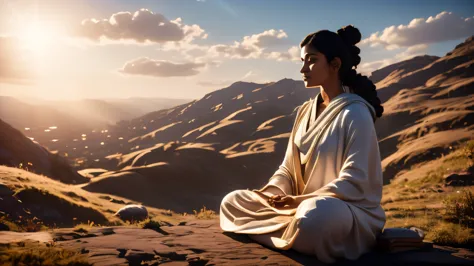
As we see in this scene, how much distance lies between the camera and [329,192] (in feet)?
15.4

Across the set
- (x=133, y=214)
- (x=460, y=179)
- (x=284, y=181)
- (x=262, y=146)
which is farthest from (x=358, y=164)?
(x=262, y=146)

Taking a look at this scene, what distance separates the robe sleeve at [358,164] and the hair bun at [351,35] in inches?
37.7

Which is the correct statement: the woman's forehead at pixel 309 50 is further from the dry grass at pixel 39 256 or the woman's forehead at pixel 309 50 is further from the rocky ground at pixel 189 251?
the dry grass at pixel 39 256

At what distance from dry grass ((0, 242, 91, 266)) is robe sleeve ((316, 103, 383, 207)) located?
286cm

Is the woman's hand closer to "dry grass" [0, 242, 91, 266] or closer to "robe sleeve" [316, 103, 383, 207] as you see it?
"robe sleeve" [316, 103, 383, 207]

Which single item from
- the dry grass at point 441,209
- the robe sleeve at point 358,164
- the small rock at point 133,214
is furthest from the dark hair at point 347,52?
the small rock at point 133,214

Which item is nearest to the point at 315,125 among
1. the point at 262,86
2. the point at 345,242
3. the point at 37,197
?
the point at 345,242

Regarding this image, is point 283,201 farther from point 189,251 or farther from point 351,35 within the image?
point 351,35

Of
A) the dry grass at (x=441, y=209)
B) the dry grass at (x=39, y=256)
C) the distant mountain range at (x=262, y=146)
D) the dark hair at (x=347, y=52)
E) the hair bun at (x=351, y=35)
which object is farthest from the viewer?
the distant mountain range at (x=262, y=146)

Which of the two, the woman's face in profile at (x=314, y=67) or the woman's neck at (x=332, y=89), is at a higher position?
the woman's face in profile at (x=314, y=67)

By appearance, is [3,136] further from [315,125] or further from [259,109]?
[259,109]

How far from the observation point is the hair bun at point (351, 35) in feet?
18.0

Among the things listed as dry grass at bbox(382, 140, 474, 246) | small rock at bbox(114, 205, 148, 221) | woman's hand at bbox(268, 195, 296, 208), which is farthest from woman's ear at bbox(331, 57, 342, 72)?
small rock at bbox(114, 205, 148, 221)

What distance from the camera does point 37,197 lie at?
16.9 metres
